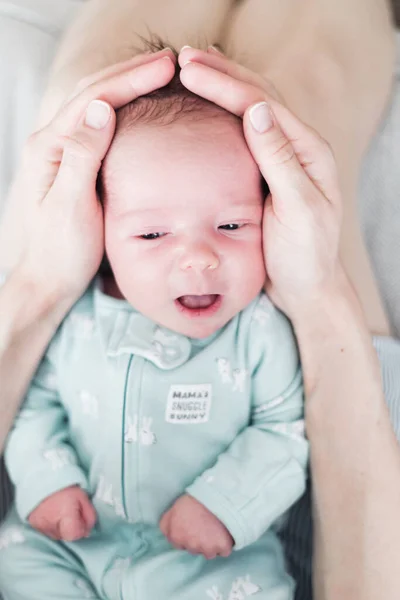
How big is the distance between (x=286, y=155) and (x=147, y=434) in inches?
17.8

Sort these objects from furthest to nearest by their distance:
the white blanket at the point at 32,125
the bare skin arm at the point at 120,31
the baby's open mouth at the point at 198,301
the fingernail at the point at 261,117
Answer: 1. the white blanket at the point at 32,125
2. the bare skin arm at the point at 120,31
3. the baby's open mouth at the point at 198,301
4. the fingernail at the point at 261,117

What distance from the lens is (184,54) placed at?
2.82 feet

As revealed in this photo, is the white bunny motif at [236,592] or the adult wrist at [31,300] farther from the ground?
the adult wrist at [31,300]

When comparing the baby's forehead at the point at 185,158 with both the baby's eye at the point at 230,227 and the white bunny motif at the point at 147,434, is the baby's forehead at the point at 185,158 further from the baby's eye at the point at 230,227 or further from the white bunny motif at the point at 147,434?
the white bunny motif at the point at 147,434

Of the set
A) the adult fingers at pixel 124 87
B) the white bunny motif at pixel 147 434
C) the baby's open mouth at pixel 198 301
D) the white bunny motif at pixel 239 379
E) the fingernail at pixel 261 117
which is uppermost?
the adult fingers at pixel 124 87

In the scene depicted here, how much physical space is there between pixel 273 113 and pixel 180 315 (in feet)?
1.01

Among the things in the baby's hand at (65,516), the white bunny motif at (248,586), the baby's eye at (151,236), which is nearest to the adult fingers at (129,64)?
the baby's eye at (151,236)

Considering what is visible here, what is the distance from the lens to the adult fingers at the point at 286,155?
0.84m

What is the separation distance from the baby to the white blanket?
53 cm

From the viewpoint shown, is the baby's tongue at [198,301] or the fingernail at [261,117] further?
the baby's tongue at [198,301]

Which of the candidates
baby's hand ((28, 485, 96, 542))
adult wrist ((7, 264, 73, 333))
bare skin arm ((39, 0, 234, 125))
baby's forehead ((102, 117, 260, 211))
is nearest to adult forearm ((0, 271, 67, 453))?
adult wrist ((7, 264, 73, 333))

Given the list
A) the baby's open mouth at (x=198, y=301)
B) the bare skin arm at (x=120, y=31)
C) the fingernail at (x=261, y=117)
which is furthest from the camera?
the bare skin arm at (x=120, y=31)

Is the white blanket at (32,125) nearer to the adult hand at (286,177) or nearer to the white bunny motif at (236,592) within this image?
the adult hand at (286,177)

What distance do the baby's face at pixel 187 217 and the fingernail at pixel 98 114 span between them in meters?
0.04
